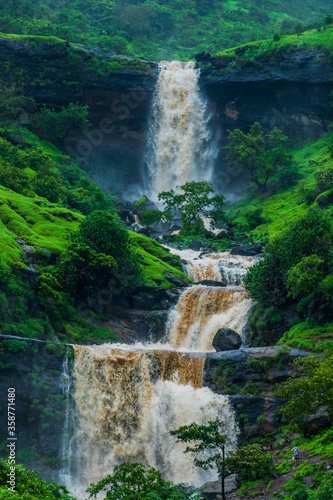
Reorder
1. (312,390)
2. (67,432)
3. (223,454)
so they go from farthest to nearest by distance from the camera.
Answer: (67,432)
(312,390)
(223,454)

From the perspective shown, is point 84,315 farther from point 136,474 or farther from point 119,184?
point 119,184

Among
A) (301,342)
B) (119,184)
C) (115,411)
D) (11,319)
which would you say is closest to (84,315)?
(11,319)

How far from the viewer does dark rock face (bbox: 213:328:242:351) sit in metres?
32.7

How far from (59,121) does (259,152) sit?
24.5m

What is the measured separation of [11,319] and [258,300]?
50.7ft

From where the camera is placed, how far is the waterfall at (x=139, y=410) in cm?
2805

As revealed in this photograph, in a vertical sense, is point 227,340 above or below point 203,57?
below

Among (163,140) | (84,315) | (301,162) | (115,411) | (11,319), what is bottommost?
(115,411)

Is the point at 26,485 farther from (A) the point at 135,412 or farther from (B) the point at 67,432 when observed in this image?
(A) the point at 135,412

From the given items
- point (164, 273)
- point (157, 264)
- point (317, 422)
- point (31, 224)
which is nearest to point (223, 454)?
point (317, 422)

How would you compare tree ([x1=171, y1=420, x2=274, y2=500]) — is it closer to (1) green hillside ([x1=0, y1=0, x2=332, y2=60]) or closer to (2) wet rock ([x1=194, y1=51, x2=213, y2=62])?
(2) wet rock ([x1=194, y1=51, x2=213, y2=62])

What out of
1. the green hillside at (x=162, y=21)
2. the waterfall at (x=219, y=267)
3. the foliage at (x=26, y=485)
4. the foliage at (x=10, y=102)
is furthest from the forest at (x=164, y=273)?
the green hillside at (x=162, y=21)

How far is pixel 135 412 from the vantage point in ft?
98.1

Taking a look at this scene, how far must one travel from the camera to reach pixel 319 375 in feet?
65.2
